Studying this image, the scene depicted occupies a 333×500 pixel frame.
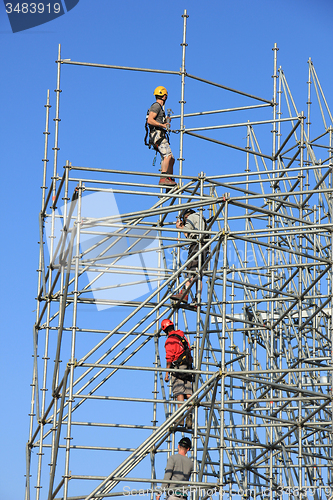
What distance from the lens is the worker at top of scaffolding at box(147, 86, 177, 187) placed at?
19188mm

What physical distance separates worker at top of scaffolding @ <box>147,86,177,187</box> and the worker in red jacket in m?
3.76

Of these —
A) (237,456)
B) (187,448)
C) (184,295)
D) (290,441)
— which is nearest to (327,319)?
(290,441)

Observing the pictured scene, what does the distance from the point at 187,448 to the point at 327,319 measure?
34.7 feet

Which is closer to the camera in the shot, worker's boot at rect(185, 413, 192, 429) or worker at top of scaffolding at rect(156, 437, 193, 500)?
worker at top of scaffolding at rect(156, 437, 193, 500)

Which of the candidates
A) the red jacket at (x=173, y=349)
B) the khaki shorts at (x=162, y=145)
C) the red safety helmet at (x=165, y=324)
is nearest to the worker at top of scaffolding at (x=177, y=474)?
the red jacket at (x=173, y=349)

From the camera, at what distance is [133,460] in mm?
15570

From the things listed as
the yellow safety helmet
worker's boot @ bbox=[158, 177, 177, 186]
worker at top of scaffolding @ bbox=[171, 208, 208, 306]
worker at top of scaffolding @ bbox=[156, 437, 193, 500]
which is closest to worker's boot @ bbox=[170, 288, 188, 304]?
worker at top of scaffolding @ bbox=[171, 208, 208, 306]

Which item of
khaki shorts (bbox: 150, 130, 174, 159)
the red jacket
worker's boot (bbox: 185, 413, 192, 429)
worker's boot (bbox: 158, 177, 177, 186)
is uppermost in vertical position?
khaki shorts (bbox: 150, 130, 174, 159)

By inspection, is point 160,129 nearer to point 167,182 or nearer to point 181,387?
point 167,182

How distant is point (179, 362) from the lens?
16562mm

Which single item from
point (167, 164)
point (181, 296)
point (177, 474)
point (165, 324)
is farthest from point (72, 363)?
point (167, 164)

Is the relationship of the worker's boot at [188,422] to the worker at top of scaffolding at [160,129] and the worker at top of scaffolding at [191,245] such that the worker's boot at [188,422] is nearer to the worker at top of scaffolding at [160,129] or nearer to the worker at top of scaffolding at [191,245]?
the worker at top of scaffolding at [191,245]

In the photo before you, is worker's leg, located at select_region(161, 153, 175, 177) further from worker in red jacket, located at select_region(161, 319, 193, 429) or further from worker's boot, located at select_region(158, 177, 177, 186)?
worker in red jacket, located at select_region(161, 319, 193, 429)

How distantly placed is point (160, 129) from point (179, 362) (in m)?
4.96
